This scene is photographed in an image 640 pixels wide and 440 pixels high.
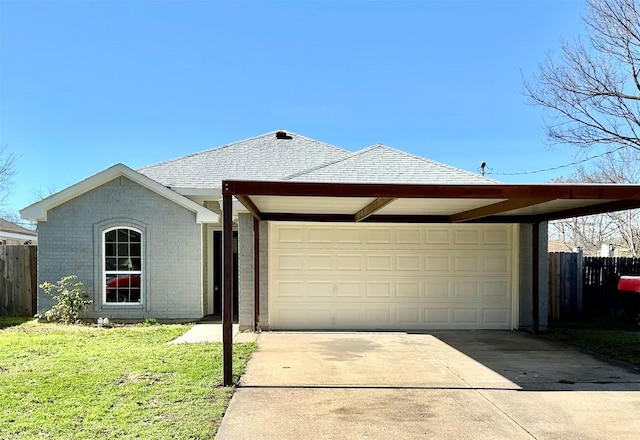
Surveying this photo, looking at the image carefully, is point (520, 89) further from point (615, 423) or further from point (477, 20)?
point (615, 423)

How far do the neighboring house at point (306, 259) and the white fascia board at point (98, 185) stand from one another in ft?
0.08

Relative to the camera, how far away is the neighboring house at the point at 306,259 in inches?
385

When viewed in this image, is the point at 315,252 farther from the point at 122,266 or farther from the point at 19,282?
the point at 19,282

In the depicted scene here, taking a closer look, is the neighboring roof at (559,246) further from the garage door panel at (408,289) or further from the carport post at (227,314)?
the carport post at (227,314)

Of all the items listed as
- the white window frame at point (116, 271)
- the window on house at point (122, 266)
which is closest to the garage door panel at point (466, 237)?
the white window frame at point (116, 271)

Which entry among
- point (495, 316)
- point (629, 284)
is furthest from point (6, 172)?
point (629, 284)

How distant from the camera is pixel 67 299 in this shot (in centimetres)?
1046

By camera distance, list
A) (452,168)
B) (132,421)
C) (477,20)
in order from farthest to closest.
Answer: (477,20) → (452,168) → (132,421)

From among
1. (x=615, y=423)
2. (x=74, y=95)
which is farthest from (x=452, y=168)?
(x=74, y=95)

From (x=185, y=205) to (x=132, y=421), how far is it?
7073 millimetres

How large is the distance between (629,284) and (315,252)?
26.1ft

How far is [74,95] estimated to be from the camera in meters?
23.6

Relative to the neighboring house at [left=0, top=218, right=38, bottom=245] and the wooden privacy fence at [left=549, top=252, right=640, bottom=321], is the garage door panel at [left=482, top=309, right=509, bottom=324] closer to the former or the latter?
the wooden privacy fence at [left=549, top=252, right=640, bottom=321]

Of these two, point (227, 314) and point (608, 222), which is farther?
point (608, 222)
